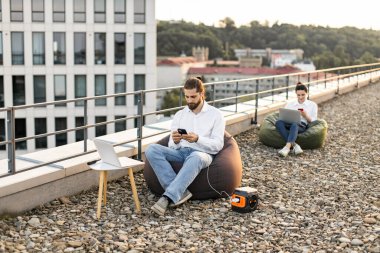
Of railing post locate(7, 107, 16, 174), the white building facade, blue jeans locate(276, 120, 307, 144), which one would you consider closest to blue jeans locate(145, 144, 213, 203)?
railing post locate(7, 107, 16, 174)

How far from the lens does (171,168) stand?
6703 mm

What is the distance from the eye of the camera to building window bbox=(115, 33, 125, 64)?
38812 millimetres

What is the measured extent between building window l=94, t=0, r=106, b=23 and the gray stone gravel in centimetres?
3125

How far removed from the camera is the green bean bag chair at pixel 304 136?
10203mm

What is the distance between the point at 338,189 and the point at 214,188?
178 cm

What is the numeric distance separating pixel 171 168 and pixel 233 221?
964 mm

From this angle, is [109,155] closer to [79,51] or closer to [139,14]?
[79,51]

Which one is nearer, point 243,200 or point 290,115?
point 243,200

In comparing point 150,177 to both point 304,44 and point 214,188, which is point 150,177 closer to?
point 214,188

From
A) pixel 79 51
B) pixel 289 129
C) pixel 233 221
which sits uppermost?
pixel 79 51

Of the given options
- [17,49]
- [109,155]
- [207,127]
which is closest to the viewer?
[109,155]

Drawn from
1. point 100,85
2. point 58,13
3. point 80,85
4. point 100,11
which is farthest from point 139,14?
point 80,85

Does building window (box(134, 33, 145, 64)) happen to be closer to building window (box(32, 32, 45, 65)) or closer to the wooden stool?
building window (box(32, 32, 45, 65))

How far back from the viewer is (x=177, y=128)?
6.99m
